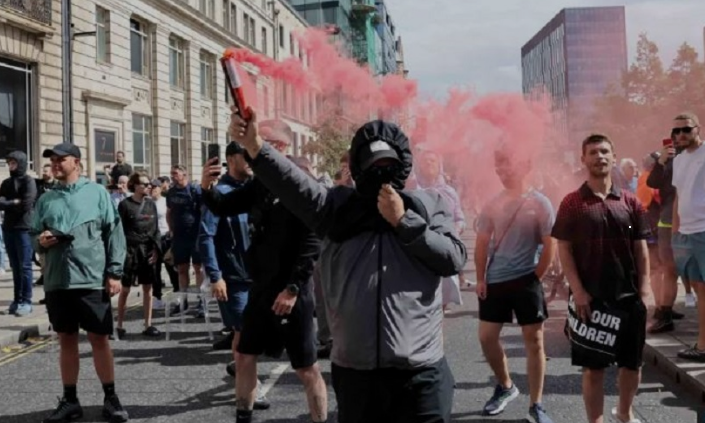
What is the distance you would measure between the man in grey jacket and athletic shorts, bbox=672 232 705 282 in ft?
13.7

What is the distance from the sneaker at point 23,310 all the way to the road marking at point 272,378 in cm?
449

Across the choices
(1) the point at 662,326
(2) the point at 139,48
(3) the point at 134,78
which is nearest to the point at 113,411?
(1) the point at 662,326

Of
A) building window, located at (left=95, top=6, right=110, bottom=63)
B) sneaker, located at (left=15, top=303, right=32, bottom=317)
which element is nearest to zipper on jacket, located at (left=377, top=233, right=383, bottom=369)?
sneaker, located at (left=15, top=303, right=32, bottom=317)

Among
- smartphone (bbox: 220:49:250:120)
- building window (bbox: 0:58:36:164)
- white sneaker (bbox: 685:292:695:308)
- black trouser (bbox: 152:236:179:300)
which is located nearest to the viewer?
smartphone (bbox: 220:49:250:120)

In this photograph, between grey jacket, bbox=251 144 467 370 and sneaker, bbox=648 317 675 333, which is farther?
sneaker, bbox=648 317 675 333

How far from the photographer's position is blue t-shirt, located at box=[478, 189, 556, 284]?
186 inches

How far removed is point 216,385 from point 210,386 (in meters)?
0.06

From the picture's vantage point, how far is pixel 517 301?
4680 mm

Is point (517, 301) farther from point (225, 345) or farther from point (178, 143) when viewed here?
point (178, 143)

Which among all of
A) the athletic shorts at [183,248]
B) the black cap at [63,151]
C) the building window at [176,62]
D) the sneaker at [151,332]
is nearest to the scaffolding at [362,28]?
the building window at [176,62]

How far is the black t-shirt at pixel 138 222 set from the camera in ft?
27.0

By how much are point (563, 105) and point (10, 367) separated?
30876 millimetres

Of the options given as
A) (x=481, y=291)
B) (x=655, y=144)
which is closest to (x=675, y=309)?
(x=481, y=291)

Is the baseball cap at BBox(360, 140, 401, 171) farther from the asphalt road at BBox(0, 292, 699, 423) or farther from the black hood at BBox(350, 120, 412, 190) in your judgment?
the asphalt road at BBox(0, 292, 699, 423)
